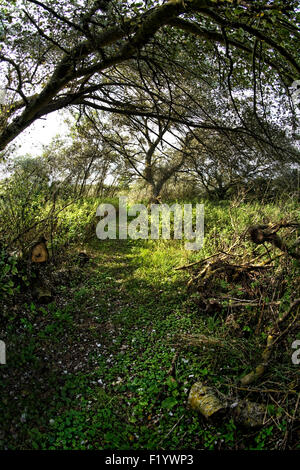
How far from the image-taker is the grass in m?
2.58

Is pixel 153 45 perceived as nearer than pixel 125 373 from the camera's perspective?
No

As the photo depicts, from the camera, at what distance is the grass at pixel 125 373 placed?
2.58 m

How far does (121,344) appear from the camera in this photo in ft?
13.0

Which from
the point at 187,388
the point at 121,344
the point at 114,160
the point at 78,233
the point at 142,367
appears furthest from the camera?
the point at 114,160

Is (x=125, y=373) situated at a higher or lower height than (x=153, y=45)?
lower

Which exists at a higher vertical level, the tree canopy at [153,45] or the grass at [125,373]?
the tree canopy at [153,45]

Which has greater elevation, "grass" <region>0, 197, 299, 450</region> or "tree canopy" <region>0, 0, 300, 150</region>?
"tree canopy" <region>0, 0, 300, 150</region>

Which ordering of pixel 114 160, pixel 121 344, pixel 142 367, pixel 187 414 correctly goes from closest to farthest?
pixel 187 414 < pixel 142 367 < pixel 121 344 < pixel 114 160

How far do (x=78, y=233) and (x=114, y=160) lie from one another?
5508mm

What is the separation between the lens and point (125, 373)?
135 inches

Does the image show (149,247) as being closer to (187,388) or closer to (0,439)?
(187,388)

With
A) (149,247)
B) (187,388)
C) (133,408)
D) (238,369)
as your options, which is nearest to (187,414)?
(187,388)
